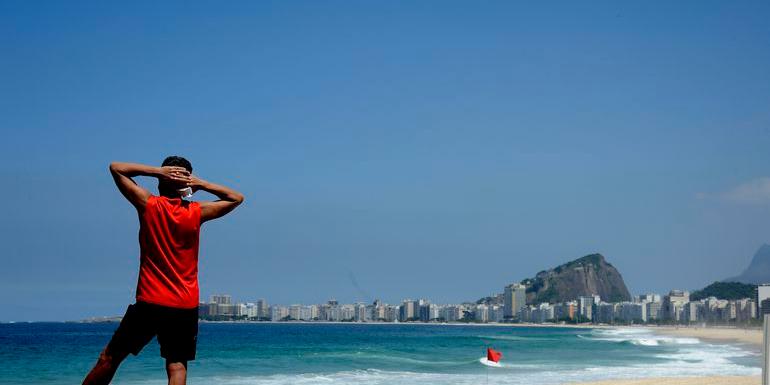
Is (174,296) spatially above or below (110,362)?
above

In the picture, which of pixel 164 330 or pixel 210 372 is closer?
pixel 164 330

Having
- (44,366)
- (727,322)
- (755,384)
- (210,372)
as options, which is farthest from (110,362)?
(727,322)

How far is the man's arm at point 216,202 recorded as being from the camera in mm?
4211

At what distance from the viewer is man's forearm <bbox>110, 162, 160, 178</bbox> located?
4180 millimetres

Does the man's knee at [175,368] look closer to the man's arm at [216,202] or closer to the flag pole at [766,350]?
the man's arm at [216,202]

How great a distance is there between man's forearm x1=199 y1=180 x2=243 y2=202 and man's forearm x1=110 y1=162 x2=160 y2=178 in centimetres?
20

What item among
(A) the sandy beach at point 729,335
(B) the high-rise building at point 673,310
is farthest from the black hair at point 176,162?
(B) the high-rise building at point 673,310

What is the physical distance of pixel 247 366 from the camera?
3609cm

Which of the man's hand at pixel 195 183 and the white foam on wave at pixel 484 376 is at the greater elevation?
the man's hand at pixel 195 183

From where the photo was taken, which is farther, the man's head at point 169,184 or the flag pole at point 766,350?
the flag pole at point 766,350

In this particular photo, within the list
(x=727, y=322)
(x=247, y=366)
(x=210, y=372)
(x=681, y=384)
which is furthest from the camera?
(x=727, y=322)

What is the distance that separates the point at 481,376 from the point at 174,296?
79.1 ft

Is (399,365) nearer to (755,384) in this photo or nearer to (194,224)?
(755,384)

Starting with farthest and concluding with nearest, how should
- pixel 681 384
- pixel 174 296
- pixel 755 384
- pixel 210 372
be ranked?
pixel 210 372 → pixel 681 384 → pixel 755 384 → pixel 174 296
